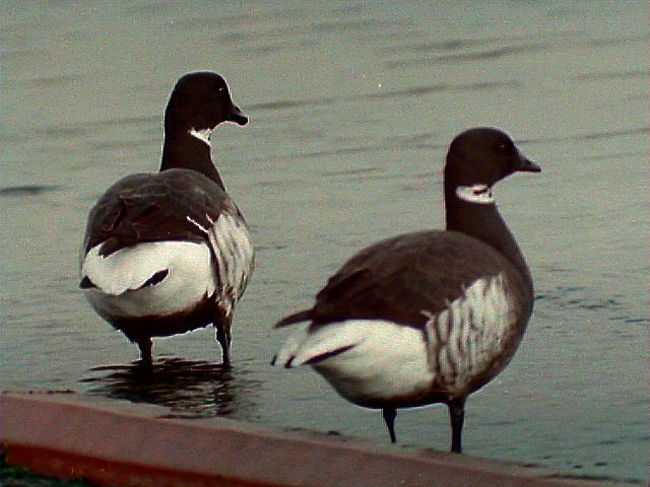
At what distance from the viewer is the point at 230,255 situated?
299 inches

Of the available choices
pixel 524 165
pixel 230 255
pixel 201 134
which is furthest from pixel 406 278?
pixel 201 134

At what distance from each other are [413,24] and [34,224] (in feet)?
23.9

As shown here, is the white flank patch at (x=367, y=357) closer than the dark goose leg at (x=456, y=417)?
Yes

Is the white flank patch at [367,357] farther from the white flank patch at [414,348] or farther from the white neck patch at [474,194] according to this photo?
the white neck patch at [474,194]

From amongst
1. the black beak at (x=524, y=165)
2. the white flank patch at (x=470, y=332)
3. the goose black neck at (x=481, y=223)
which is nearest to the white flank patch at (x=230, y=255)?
the goose black neck at (x=481, y=223)

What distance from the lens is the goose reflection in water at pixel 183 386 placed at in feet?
22.1

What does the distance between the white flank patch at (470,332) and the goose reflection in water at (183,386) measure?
0.95 m

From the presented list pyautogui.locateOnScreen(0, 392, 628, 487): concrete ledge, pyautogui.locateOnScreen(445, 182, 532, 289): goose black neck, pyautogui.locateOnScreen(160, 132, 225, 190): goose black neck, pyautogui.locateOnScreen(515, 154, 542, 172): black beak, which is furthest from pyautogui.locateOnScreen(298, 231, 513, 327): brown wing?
pyautogui.locateOnScreen(160, 132, 225, 190): goose black neck

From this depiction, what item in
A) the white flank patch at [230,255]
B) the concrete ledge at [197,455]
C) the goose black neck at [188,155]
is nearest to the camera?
the concrete ledge at [197,455]

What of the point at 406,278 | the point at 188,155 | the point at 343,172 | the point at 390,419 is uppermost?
the point at 406,278

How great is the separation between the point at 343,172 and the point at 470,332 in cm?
510

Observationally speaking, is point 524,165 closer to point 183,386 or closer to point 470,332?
point 470,332

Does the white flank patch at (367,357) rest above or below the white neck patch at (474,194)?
below

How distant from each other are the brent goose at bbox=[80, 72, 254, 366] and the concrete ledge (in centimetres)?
166
